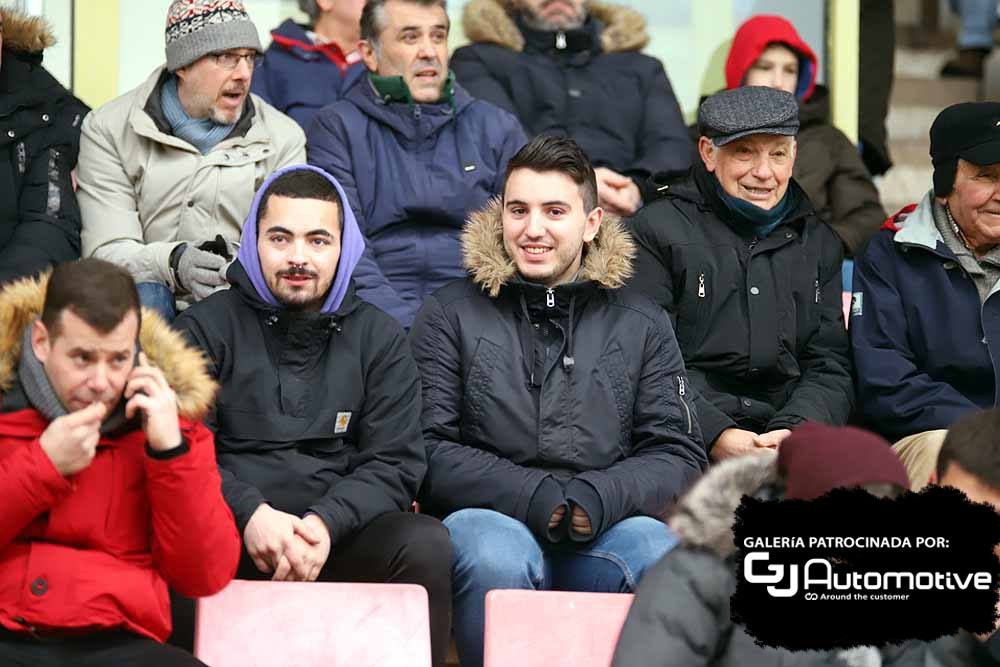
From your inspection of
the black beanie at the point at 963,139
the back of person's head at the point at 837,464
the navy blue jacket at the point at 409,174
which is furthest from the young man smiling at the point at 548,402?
the back of person's head at the point at 837,464

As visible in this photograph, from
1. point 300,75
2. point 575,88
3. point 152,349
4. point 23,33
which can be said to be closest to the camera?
point 152,349

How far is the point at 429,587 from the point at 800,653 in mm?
1336

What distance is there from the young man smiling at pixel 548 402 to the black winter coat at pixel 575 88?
1.37 meters

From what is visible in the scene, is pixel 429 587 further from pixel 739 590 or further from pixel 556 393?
pixel 739 590

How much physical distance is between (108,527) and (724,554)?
4.18 ft

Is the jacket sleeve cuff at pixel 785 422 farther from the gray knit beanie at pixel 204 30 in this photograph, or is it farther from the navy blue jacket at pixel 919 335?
the gray knit beanie at pixel 204 30

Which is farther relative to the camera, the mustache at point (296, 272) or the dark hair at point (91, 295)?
the mustache at point (296, 272)

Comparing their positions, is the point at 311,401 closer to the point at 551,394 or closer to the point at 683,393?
the point at 551,394

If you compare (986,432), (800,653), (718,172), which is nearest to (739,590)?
(800,653)

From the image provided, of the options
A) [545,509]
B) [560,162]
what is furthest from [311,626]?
[560,162]

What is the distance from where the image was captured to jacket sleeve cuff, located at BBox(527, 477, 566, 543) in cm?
368

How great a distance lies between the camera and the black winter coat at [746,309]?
4449 millimetres

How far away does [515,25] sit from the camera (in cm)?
571

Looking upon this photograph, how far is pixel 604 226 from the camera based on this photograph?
164 inches
